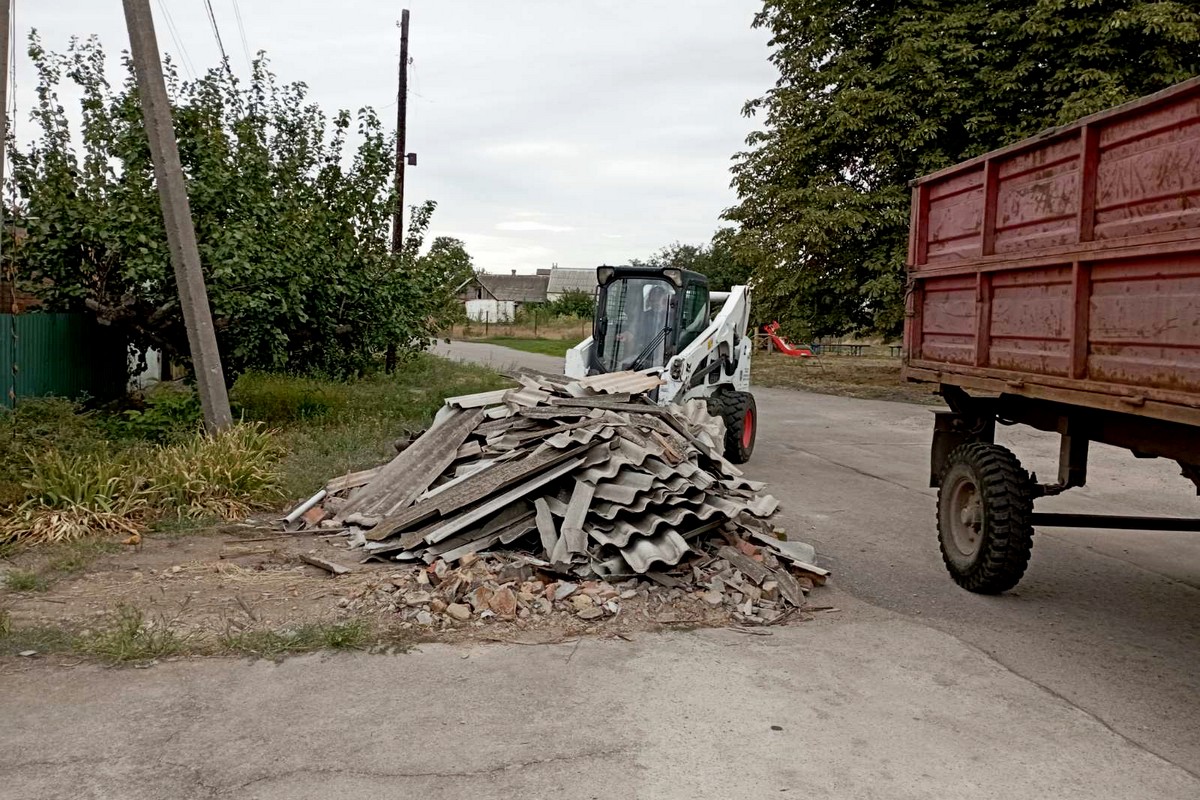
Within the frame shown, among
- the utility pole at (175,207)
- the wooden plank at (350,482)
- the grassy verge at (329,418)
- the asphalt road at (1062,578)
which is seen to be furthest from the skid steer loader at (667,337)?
the utility pole at (175,207)

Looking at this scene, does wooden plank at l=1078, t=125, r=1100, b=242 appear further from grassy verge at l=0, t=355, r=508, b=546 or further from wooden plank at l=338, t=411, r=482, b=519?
grassy verge at l=0, t=355, r=508, b=546

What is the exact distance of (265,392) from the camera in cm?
1298

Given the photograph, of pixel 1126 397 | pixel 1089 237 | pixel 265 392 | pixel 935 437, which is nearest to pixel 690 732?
pixel 1126 397

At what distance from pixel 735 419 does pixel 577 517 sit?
6.00m

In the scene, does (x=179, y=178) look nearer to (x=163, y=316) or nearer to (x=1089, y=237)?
(x=163, y=316)

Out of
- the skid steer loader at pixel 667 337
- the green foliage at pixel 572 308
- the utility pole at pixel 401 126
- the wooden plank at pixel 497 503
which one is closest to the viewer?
the wooden plank at pixel 497 503

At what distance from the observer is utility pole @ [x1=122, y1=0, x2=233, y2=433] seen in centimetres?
974

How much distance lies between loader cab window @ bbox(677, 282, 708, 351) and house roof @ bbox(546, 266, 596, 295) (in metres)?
91.1

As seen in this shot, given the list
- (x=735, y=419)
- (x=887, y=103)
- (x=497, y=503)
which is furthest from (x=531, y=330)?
(x=497, y=503)

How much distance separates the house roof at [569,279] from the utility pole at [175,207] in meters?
93.8

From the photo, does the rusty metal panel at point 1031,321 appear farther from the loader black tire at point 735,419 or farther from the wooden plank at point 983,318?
the loader black tire at point 735,419

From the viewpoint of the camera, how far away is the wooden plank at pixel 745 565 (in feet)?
21.1

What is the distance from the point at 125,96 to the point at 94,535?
25.0 ft

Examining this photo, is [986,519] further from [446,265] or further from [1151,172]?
[446,265]
